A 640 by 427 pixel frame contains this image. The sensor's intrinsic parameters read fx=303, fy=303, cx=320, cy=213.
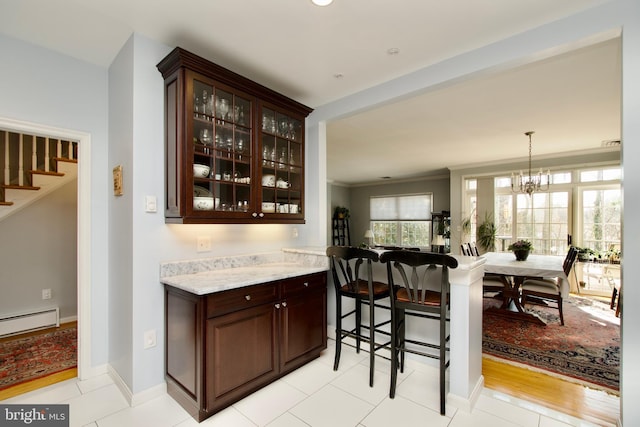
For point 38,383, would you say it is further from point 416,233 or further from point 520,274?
point 416,233

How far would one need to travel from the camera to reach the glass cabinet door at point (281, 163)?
8.87ft

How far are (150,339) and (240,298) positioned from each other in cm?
76

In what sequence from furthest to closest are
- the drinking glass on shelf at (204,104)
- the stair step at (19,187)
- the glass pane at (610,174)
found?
the glass pane at (610,174)
the stair step at (19,187)
the drinking glass on shelf at (204,104)

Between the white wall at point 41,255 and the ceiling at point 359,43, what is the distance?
2271mm

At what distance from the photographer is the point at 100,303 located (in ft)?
8.25

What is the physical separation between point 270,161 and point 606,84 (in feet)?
10.9

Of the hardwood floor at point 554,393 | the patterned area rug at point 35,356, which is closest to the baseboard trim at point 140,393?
the patterned area rug at point 35,356

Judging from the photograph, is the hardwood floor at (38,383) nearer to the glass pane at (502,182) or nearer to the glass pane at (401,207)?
the glass pane at (502,182)

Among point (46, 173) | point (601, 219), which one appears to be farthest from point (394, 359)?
point (601, 219)

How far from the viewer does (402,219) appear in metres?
9.32

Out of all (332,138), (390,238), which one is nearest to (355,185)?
(390,238)

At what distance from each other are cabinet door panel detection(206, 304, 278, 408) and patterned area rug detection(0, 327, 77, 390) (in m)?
1.64

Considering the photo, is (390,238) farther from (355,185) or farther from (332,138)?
(332,138)

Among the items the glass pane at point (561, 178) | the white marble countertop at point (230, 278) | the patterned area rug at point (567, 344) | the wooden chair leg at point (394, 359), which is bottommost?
the patterned area rug at point (567, 344)
